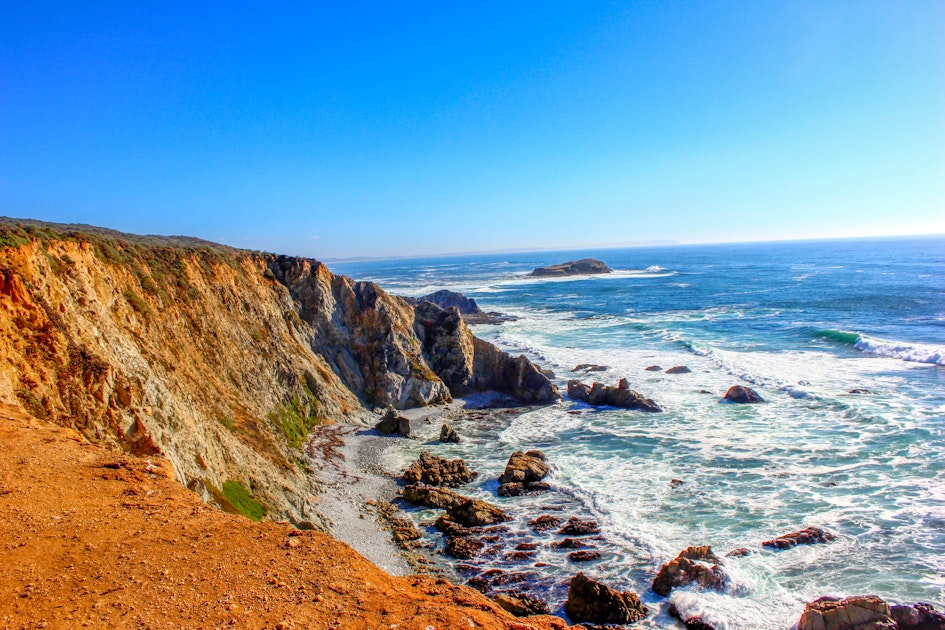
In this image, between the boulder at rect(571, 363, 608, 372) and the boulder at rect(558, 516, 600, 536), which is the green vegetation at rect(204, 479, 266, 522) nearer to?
the boulder at rect(558, 516, 600, 536)

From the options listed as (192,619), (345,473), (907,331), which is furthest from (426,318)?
(907,331)

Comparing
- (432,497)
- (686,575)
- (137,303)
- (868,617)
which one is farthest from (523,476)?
(137,303)

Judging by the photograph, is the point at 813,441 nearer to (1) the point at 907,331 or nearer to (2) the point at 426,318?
(2) the point at 426,318

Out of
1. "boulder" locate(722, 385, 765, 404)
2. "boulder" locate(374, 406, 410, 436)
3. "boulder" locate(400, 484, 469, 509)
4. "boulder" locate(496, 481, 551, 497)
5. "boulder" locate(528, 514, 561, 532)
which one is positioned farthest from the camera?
"boulder" locate(722, 385, 765, 404)

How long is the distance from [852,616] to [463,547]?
11.1 metres

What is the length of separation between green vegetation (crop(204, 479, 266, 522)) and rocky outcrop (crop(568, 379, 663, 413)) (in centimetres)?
Result: 2363

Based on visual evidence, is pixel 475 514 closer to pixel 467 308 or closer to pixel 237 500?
pixel 237 500

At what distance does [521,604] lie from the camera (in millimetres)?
13477

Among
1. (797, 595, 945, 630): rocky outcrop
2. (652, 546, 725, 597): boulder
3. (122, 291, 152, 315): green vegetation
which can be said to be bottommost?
(652, 546, 725, 597): boulder

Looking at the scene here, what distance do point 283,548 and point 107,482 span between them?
4558mm

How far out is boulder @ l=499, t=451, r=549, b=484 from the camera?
23203mm

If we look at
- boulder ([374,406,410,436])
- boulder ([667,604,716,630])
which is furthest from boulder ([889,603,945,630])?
boulder ([374,406,410,436])

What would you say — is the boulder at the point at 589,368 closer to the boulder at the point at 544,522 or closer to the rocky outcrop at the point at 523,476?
the rocky outcrop at the point at 523,476

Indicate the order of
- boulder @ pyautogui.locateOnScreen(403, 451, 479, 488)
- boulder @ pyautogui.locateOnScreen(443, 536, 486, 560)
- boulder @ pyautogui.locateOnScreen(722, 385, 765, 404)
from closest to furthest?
boulder @ pyautogui.locateOnScreen(443, 536, 486, 560) < boulder @ pyautogui.locateOnScreen(403, 451, 479, 488) < boulder @ pyautogui.locateOnScreen(722, 385, 765, 404)
